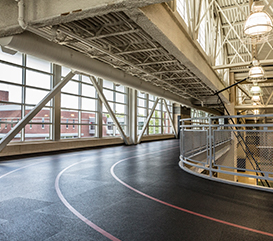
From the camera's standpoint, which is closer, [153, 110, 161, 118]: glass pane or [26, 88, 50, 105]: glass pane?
[26, 88, 50, 105]: glass pane

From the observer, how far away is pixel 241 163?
8078 millimetres

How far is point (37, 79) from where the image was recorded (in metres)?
18.0

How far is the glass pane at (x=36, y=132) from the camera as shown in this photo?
17.4 m

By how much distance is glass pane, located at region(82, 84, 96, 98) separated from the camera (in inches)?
893

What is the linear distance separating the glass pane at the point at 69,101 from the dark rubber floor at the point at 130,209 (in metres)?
11.9

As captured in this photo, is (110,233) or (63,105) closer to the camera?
(110,233)

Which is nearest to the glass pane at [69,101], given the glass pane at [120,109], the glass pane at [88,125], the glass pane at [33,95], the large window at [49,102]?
the large window at [49,102]

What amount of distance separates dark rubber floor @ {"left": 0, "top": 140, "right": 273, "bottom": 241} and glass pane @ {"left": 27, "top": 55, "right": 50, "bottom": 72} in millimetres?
11176

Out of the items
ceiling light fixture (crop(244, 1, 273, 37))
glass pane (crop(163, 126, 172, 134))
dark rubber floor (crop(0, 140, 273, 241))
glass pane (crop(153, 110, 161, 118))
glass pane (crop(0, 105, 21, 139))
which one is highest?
ceiling light fixture (crop(244, 1, 273, 37))

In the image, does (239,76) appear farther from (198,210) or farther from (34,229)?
(34,229)

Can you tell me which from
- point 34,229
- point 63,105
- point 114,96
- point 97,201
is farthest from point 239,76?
point 34,229

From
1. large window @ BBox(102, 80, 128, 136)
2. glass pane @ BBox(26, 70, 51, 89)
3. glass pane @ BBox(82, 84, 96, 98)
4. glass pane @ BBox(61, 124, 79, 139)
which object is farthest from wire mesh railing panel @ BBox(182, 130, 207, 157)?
large window @ BBox(102, 80, 128, 136)

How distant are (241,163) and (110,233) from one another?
5697 millimetres

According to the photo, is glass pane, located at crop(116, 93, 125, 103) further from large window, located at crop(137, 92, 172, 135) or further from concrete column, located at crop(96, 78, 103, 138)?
large window, located at crop(137, 92, 172, 135)
